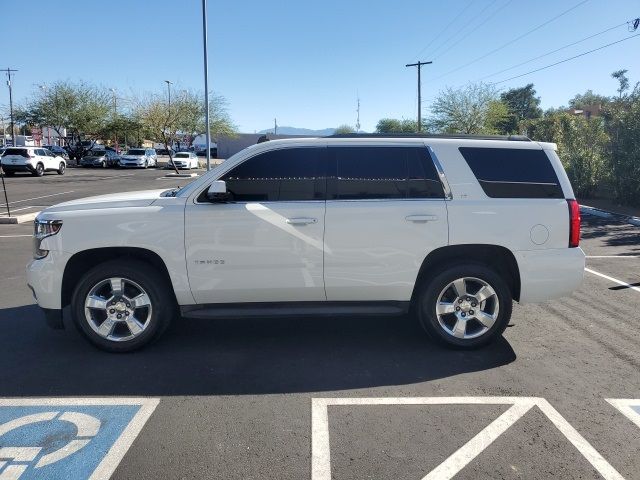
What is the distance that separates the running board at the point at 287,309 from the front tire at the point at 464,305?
9.8 inches

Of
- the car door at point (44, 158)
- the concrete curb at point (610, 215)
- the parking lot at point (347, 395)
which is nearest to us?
the parking lot at point (347, 395)

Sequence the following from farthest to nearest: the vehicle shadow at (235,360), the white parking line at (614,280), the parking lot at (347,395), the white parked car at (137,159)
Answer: the white parked car at (137,159) < the white parking line at (614,280) < the vehicle shadow at (235,360) < the parking lot at (347,395)

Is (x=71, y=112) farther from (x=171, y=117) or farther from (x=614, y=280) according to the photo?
(x=614, y=280)

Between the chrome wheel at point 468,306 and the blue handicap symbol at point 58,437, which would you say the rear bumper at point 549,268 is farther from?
the blue handicap symbol at point 58,437

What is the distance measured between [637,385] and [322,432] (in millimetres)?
2601

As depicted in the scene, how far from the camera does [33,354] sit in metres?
4.66

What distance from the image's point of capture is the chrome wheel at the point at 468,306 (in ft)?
15.5

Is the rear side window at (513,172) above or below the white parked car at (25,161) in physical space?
below

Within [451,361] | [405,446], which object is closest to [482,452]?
[405,446]

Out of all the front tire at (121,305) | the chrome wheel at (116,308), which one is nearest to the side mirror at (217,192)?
the front tire at (121,305)

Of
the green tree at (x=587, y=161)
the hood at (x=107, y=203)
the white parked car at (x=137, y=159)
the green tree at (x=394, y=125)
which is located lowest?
the hood at (x=107, y=203)

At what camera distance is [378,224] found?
457 cm

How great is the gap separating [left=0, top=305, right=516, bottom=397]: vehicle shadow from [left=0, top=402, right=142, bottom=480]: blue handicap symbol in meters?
0.27

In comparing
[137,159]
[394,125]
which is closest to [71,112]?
[137,159]
